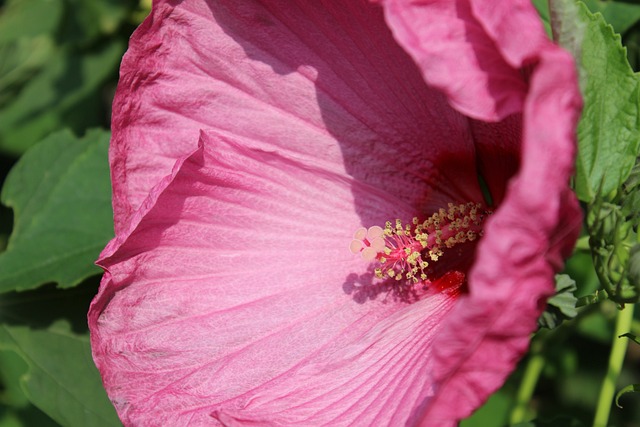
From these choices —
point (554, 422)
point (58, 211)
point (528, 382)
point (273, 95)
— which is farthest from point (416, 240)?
point (58, 211)

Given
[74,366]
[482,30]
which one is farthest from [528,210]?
[74,366]

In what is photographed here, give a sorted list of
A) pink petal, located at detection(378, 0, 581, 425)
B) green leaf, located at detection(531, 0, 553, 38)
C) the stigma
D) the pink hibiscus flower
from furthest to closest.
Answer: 1. green leaf, located at detection(531, 0, 553, 38)
2. the stigma
3. the pink hibiscus flower
4. pink petal, located at detection(378, 0, 581, 425)

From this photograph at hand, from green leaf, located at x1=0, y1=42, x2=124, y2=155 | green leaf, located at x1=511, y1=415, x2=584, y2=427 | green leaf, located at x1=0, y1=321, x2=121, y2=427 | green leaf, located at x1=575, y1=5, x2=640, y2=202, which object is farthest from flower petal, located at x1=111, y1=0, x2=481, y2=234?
green leaf, located at x1=0, y1=42, x2=124, y2=155

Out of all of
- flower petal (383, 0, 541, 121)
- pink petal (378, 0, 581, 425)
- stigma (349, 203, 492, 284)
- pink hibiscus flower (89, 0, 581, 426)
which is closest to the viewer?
pink petal (378, 0, 581, 425)

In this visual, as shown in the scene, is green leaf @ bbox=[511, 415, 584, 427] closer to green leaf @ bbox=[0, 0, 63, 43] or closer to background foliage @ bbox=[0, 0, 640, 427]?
background foliage @ bbox=[0, 0, 640, 427]

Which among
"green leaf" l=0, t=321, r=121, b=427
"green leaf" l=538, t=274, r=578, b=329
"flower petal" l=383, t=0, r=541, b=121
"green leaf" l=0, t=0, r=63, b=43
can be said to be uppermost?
"green leaf" l=0, t=0, r=63, b=43

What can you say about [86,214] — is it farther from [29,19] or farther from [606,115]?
[606,115]

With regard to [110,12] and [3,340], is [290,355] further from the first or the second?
[110,12]
